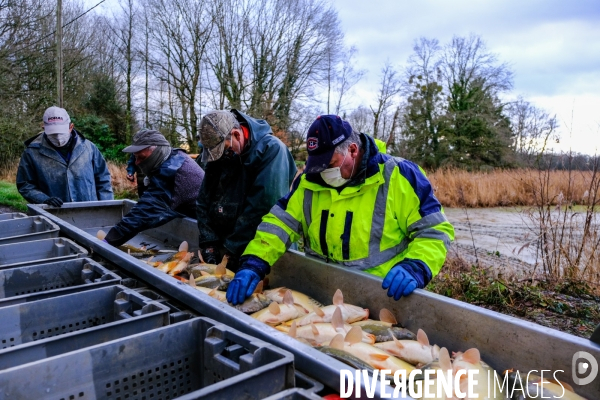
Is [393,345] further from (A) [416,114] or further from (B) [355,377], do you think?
(A) [416,114]

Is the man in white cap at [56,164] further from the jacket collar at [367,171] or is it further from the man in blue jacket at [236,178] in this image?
the jacket collar at [367,171]

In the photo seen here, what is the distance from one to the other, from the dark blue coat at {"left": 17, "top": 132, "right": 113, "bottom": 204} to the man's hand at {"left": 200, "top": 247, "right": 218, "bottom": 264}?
98.6 inches

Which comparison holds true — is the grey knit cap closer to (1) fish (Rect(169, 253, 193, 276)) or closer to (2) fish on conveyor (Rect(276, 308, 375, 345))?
(1) fish (Rect(169, 253, 193, 276))

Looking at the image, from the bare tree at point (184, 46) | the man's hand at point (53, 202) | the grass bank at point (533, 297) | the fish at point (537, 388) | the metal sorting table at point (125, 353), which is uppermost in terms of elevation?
the bare tree at point (184, 46)

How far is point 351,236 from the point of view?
9.91 ft

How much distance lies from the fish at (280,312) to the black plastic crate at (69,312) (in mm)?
771

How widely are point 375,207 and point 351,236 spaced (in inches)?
9.7

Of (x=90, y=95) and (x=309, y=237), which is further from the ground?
(x=90, y=95)

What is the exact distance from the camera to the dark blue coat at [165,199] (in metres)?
4.38

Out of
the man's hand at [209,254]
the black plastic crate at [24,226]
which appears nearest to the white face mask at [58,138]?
the black plastic crate at [24,226]

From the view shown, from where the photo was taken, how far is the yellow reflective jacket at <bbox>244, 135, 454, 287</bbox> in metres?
2.80

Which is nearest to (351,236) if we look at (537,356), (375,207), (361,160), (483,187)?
(375,207)

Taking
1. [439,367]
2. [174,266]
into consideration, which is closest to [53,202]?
[174,266]

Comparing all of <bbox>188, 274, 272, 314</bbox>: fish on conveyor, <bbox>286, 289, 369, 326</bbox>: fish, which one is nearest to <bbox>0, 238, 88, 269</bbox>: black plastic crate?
<bbox>188, 274, 272, 314</bbox>: fish on conveyor
